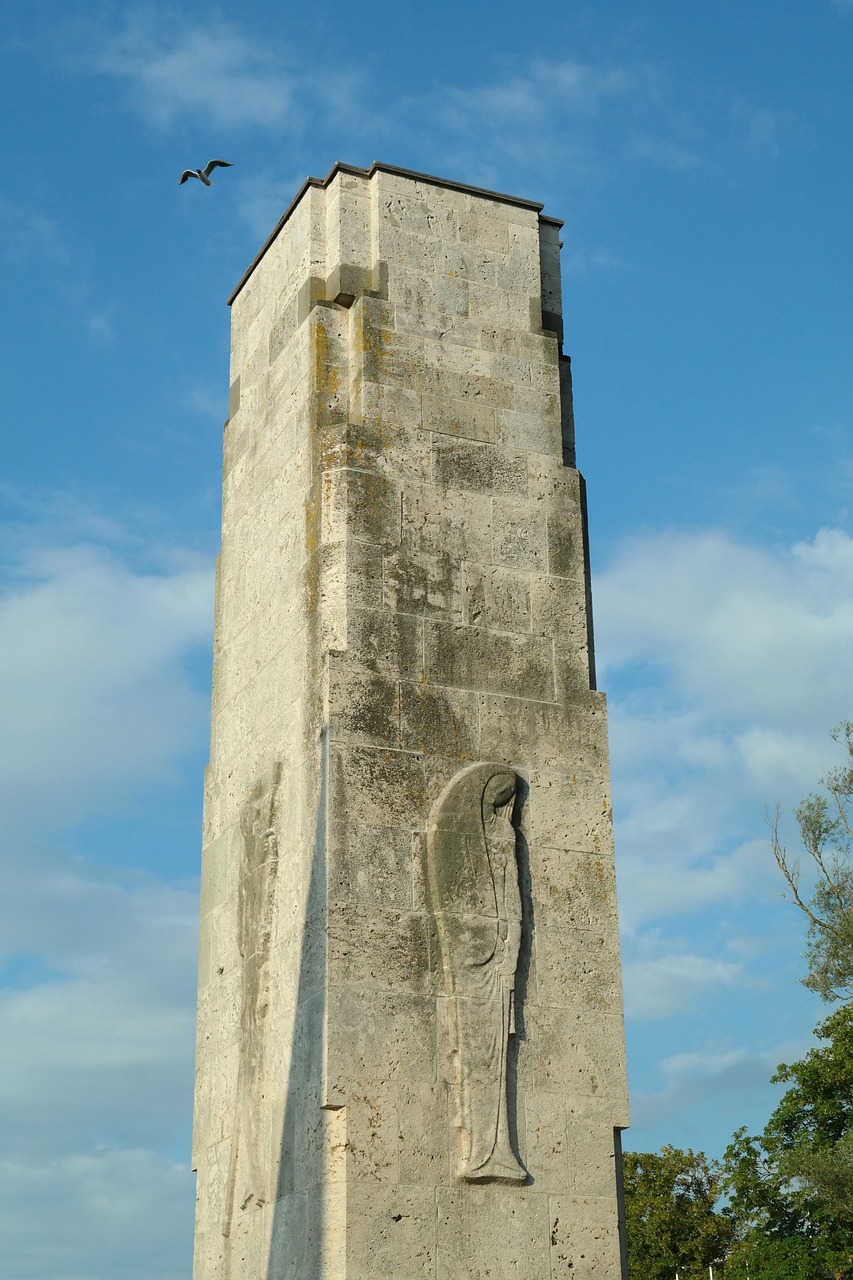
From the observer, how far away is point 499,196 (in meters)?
13.1

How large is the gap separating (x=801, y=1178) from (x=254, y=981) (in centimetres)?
2131

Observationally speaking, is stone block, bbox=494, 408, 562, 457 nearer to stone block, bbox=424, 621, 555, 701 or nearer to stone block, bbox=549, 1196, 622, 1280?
stone block, bbox=424, 621, 555, 701

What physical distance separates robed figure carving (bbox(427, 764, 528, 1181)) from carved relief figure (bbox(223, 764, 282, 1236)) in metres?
1.28

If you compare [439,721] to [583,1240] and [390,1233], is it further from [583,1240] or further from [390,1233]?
[583,1240]

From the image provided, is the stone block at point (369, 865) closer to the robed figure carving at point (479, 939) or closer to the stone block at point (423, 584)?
the robed figure carving at point (479, 939)

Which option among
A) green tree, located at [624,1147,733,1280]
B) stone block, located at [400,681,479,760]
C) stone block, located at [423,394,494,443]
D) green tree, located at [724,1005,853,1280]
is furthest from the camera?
green tree, located at [624,1147,733,1280]

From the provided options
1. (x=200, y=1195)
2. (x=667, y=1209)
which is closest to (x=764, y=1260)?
(x=667, y=1209)

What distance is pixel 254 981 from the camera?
443 inches

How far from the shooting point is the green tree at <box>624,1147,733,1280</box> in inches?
1524

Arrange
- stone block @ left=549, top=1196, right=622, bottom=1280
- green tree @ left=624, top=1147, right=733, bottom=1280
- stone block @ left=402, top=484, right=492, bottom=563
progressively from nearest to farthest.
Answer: stone block @ left=549, top=1196, right=622, bottom=1280
stone block @ left=402, top=484, right=492, bottom=563
green tree @ left=624, top=1147, right=733, bottom=1280

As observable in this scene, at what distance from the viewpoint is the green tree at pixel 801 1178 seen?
29750mm

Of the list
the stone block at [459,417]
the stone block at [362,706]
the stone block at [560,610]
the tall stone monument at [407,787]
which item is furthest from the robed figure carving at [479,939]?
the stone block at [459,417]

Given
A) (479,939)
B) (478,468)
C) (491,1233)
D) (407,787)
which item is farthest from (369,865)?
(478,468)

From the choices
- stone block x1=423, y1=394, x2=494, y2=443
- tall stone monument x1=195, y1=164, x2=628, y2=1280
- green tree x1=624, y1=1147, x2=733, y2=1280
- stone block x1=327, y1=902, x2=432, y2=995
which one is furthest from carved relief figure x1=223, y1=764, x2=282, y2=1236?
green tree x1=624, y1=1147, x2=733, y2=1280
